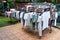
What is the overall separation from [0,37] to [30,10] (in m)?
1.33

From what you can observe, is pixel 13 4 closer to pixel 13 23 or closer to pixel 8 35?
pixel 13 23

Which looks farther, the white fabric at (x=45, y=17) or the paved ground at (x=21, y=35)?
the paved ground at (x=21, y=35)

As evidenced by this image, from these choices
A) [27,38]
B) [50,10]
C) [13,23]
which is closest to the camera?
[27,38]

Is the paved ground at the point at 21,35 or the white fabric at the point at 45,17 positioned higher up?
the white fabric at the point at 45,17

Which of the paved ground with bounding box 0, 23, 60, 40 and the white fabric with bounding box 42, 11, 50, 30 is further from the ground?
the white fabric with bounding box 42, 11, 50, 30

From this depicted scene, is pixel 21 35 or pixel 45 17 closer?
pixel 45 17

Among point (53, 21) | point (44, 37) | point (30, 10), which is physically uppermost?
point (30, 10)

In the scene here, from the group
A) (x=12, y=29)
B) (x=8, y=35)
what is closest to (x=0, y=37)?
(x=8, y=35)

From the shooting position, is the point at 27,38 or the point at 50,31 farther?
the point at 50,31

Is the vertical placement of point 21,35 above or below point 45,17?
below

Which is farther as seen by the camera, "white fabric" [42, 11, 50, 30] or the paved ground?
the paved ground

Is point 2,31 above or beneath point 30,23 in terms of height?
beneath

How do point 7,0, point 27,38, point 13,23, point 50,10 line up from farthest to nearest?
point 7,0, point 13,23, point 50,10, point 27,38

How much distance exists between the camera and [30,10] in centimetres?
506
